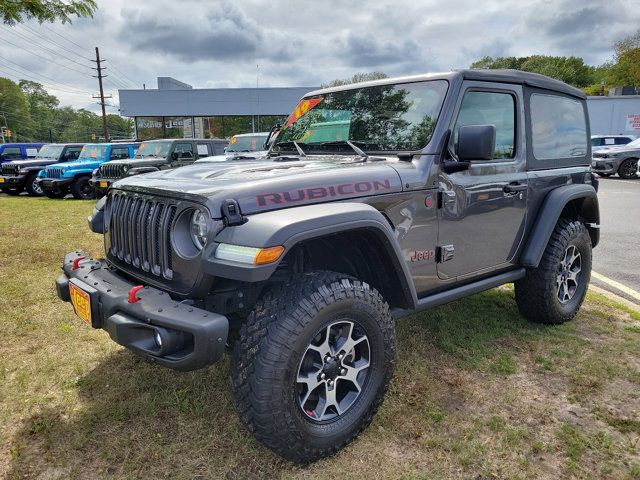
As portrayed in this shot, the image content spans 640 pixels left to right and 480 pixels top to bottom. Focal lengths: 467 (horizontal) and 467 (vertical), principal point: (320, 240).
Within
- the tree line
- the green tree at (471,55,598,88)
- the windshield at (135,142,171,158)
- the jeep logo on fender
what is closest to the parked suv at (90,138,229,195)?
the windshield at (135,142,171,158)

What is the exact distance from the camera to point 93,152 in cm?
1520

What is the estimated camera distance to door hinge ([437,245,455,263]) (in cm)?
293

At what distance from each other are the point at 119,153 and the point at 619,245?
13.7 m

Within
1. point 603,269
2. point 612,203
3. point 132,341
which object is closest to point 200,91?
point 612,203

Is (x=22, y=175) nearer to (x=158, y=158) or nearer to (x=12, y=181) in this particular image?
(x=12, y=181)

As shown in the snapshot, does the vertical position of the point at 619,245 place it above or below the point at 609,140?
below

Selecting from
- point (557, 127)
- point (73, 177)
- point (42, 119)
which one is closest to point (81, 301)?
point (557, 127)

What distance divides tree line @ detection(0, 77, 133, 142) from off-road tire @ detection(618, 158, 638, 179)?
7279cm

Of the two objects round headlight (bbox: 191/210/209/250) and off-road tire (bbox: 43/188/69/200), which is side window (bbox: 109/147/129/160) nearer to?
off-road tire (bbox: 43/188/69/200)

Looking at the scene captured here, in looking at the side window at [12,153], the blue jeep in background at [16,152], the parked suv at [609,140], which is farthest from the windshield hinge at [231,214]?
the parked suv at [609,140]

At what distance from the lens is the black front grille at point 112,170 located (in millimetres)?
11680

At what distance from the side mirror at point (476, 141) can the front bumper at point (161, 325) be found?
171cm

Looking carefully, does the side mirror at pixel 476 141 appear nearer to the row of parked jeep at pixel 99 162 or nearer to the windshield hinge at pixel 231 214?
A: the windshield hinge at pixel 231 214

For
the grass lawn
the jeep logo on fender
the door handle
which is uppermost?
the jeep logo on fender
